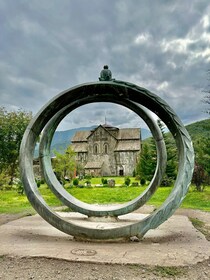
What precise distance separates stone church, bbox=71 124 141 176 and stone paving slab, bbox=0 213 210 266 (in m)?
57.7

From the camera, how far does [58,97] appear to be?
9336mm

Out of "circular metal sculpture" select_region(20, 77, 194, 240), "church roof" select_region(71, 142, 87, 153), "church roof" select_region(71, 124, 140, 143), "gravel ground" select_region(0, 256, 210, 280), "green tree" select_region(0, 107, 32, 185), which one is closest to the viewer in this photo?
"gravel ground" select_region(0, 256, 210, 280)

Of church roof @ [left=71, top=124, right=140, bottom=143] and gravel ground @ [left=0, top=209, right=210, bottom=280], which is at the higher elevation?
church roof @ [left=71, top=124, right=140, bottom=143]

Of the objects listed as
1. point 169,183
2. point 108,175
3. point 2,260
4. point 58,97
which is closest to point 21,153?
point 58,97

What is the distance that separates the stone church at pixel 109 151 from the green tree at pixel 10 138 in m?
27.7

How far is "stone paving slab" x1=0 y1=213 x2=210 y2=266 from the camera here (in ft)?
22.1

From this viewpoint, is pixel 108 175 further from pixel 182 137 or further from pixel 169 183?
pixel 182 137

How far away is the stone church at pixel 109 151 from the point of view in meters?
68.9

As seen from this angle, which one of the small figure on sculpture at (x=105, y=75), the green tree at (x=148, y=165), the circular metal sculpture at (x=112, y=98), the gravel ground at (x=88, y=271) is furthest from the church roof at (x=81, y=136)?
the gravel ground at (x=88, y=271)

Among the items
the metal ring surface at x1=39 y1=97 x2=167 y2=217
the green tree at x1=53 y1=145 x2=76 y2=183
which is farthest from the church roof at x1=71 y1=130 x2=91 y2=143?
the metal ring surface at x1=39 y1=97 x2=167 y2=217

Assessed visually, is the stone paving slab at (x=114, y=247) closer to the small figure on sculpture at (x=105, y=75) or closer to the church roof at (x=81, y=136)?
the small figure on sculpture at (x=105, y=75)

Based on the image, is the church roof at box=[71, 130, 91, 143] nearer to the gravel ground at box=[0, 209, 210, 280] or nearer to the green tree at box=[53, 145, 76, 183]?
the green tree at box=[53, 145, 76, 183]

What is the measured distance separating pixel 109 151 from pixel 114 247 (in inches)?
2502

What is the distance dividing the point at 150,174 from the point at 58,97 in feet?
110
